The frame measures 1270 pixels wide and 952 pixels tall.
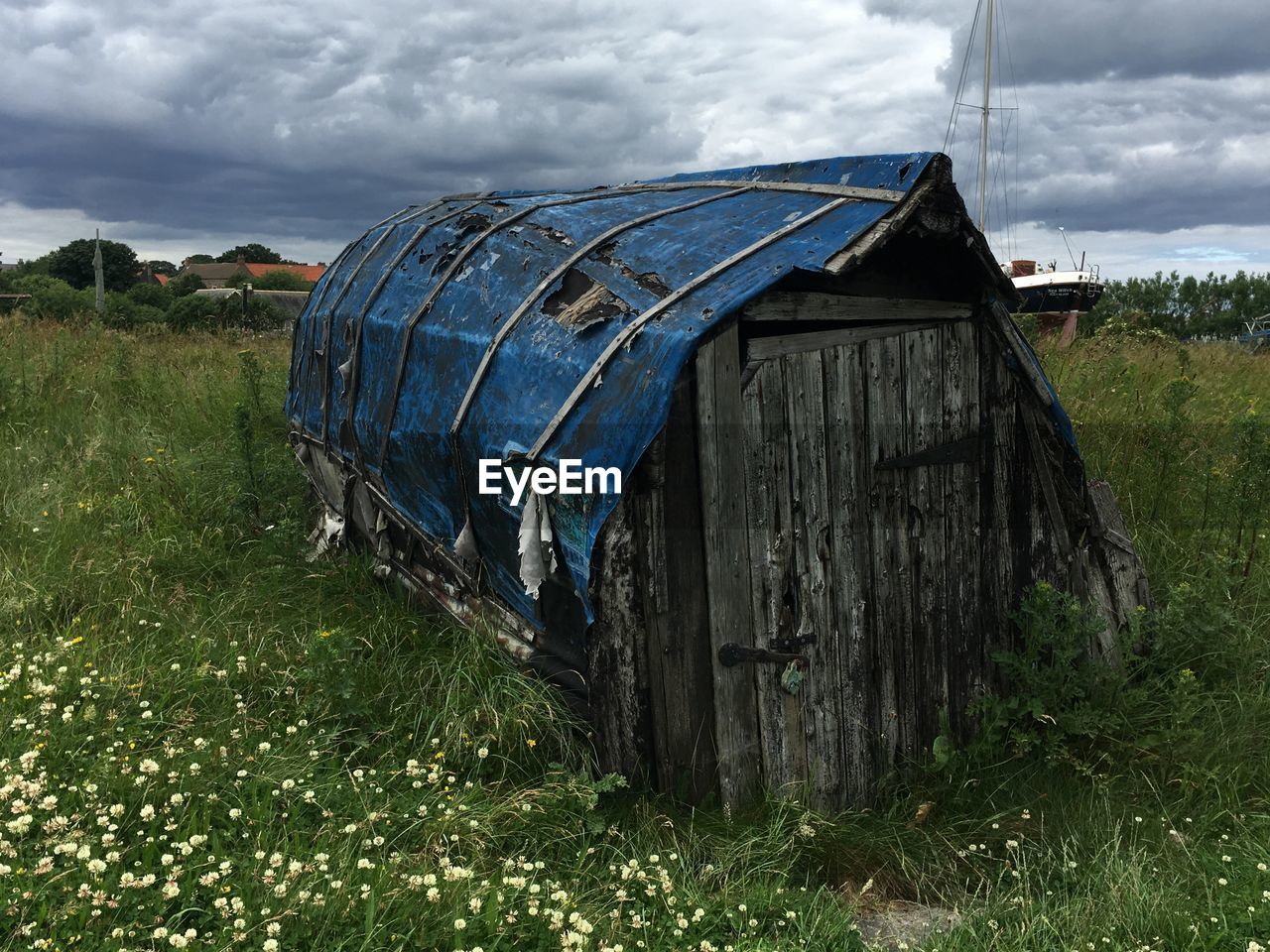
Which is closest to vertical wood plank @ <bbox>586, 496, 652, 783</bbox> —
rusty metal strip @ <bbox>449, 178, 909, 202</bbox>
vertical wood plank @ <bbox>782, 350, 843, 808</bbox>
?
vertical wood plank @ <bbox>782, 350, 843, 808</bbox>

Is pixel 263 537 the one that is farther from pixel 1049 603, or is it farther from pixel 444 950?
pixel 1049 603

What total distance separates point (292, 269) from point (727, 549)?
6194 cm

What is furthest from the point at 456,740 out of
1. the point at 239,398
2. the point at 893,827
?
the point at 239,398

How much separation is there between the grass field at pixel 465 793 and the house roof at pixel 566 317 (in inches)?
30.6

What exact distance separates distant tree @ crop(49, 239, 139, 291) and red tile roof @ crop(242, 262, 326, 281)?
7300 mm

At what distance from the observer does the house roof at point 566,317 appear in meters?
3.58

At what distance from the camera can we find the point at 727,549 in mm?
3795

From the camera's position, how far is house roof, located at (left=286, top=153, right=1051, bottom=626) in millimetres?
3584

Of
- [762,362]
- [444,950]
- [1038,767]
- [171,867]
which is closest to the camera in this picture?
[444,950]

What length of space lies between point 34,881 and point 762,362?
302cm

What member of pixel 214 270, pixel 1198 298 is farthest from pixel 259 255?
pixel 1198 298

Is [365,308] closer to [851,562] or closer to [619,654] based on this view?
[619,654]

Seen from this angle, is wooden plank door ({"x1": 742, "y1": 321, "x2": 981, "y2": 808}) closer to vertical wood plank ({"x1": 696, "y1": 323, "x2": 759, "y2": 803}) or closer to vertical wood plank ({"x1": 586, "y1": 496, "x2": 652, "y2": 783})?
vertical wood plank ({"x1": 696, "y1": 323, "x2": 759, "y2": 803})

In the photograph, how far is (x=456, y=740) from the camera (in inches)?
155
